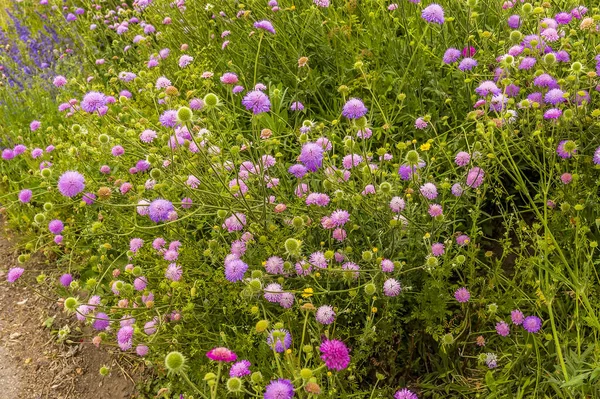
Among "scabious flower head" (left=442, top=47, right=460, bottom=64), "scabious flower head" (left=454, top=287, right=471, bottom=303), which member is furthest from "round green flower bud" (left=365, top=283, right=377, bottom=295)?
"scabious flower head" (left=442, top=47, right=460, bottom=64)

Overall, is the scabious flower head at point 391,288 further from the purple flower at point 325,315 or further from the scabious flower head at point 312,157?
the scabious flower head at point 312,157

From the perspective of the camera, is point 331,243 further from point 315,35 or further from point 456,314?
point 315,35

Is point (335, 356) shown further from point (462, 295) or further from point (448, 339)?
point (462, 295)

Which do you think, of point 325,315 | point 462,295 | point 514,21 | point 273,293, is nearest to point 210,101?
point 273,293

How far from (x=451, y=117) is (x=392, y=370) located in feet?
4.24

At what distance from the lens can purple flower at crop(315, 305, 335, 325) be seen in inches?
70.9

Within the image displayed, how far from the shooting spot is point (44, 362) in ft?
9.39

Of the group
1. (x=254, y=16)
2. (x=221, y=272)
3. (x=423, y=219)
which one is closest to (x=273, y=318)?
(x=221, y=272)

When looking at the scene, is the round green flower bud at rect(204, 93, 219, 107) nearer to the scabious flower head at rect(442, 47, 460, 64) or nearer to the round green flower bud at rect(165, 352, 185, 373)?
the round green flower bud at rect(165, 352, 185, 373)

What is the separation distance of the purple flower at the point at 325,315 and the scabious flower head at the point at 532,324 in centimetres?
65

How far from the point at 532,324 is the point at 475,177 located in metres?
0.54

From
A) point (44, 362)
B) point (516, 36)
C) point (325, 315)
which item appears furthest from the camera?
point (44, 362)

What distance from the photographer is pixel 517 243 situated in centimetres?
240

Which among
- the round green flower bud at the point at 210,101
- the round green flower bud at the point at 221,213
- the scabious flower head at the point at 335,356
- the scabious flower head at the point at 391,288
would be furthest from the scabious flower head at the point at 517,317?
the round green flower bud at the point at 210,101
